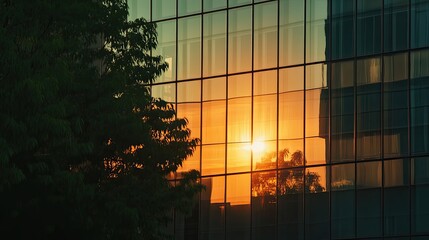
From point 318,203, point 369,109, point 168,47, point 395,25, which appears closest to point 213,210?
point 318,203

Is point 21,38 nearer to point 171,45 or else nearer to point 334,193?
point 334,193

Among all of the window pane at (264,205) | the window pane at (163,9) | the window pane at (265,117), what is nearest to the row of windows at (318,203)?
the window pane at (264,205)

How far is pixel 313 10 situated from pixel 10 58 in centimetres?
1629

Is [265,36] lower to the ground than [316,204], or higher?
higher

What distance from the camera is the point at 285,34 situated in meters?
36.4

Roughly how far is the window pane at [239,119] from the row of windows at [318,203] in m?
1.37

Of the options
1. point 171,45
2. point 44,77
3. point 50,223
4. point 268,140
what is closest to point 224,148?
point 268,140

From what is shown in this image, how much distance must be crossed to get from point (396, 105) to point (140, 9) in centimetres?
1173

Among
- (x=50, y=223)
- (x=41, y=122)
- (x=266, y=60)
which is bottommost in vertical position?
(x=50, y=223)

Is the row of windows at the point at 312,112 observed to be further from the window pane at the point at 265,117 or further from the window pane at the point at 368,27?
the window pane at the point at 368,27

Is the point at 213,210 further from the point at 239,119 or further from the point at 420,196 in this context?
the point at 420,196

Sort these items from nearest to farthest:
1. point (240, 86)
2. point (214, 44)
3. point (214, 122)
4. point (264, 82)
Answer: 1. point (264, 82)
2. point (240, 86)
3. point (214, 122)
4. point (214, 44)

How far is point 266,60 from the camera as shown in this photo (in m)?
36.9

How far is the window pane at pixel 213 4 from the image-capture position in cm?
3841
